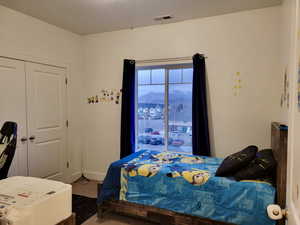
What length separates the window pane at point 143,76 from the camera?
12.3 feet

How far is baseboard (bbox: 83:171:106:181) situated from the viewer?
4.00m

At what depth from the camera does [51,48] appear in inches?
135

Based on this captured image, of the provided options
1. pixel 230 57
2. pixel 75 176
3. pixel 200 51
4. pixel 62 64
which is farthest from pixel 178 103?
pixel 75 176

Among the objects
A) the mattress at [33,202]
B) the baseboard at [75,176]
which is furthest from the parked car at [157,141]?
the mattress at [33,202]

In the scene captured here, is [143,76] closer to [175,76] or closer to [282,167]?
[175,76]

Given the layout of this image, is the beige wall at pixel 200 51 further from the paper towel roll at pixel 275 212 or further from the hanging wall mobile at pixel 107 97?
the paper towel roll at pixel 275 212

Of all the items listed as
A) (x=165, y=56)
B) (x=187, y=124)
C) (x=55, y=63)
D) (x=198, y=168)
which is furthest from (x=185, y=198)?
(x=55, y=63)

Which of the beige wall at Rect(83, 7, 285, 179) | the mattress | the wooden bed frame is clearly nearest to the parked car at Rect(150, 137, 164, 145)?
the beige wall at Rect(83, 7, 285, 179)

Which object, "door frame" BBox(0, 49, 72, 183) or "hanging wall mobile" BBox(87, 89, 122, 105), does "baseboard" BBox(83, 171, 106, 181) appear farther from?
"hanging wall mobile" BBox(87, 89, 122, 105)

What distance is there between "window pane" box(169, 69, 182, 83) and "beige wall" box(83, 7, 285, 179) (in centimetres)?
27

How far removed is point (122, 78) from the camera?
3.76 meters

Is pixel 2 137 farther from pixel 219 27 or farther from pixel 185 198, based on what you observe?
pixel 219 27

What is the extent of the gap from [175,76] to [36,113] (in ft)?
7.38

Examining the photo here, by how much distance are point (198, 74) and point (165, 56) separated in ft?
2.14
